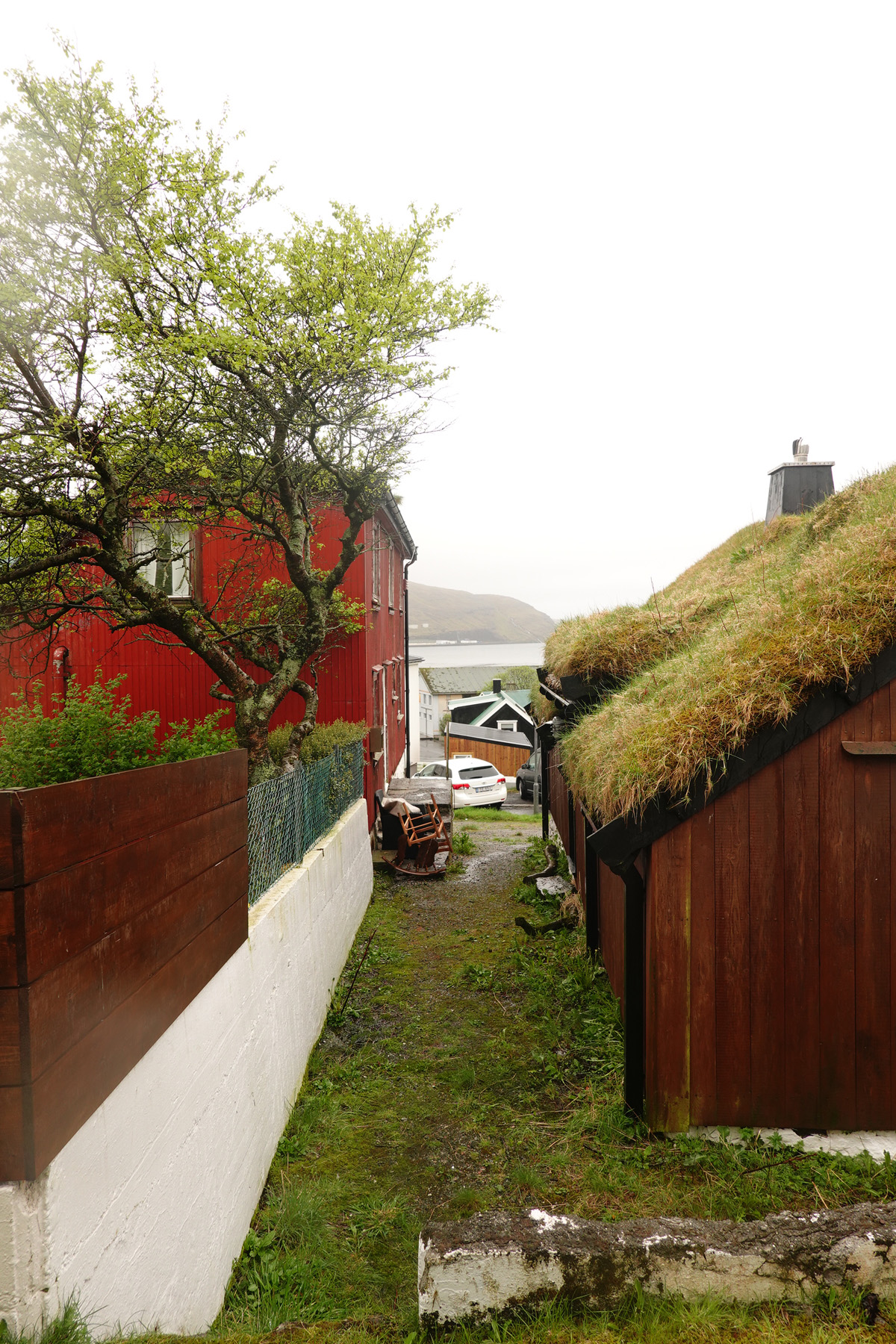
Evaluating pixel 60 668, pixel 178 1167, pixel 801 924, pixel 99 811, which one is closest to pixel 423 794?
pixel 60 668

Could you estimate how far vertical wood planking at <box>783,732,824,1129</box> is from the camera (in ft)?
16.5

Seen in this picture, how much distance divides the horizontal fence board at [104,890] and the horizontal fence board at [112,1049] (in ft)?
1.06

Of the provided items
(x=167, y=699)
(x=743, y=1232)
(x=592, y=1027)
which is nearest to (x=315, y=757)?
(x=167, y=699)

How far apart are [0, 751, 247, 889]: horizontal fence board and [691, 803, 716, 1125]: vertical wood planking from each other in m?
3.24

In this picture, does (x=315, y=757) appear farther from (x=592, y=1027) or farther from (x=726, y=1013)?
(x=726, y=1013)

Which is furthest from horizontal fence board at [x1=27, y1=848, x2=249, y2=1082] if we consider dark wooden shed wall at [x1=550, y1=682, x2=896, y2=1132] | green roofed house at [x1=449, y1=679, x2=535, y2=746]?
green roofed house at [x1=449, y1=679, x2=535, y2=746]

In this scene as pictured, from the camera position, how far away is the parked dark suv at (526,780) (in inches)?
1202

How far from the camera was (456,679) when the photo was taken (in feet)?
183

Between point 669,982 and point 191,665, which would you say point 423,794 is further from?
point 669,982

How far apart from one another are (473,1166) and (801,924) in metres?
2.79

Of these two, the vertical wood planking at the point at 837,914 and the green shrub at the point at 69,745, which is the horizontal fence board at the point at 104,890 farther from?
the vertical wood planking at the point at 837,914

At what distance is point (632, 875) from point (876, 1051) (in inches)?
78.7

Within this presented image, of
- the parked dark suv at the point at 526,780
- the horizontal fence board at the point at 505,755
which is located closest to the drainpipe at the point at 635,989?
the parked dark suv at the point at 526,780

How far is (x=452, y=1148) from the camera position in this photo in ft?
17.3
